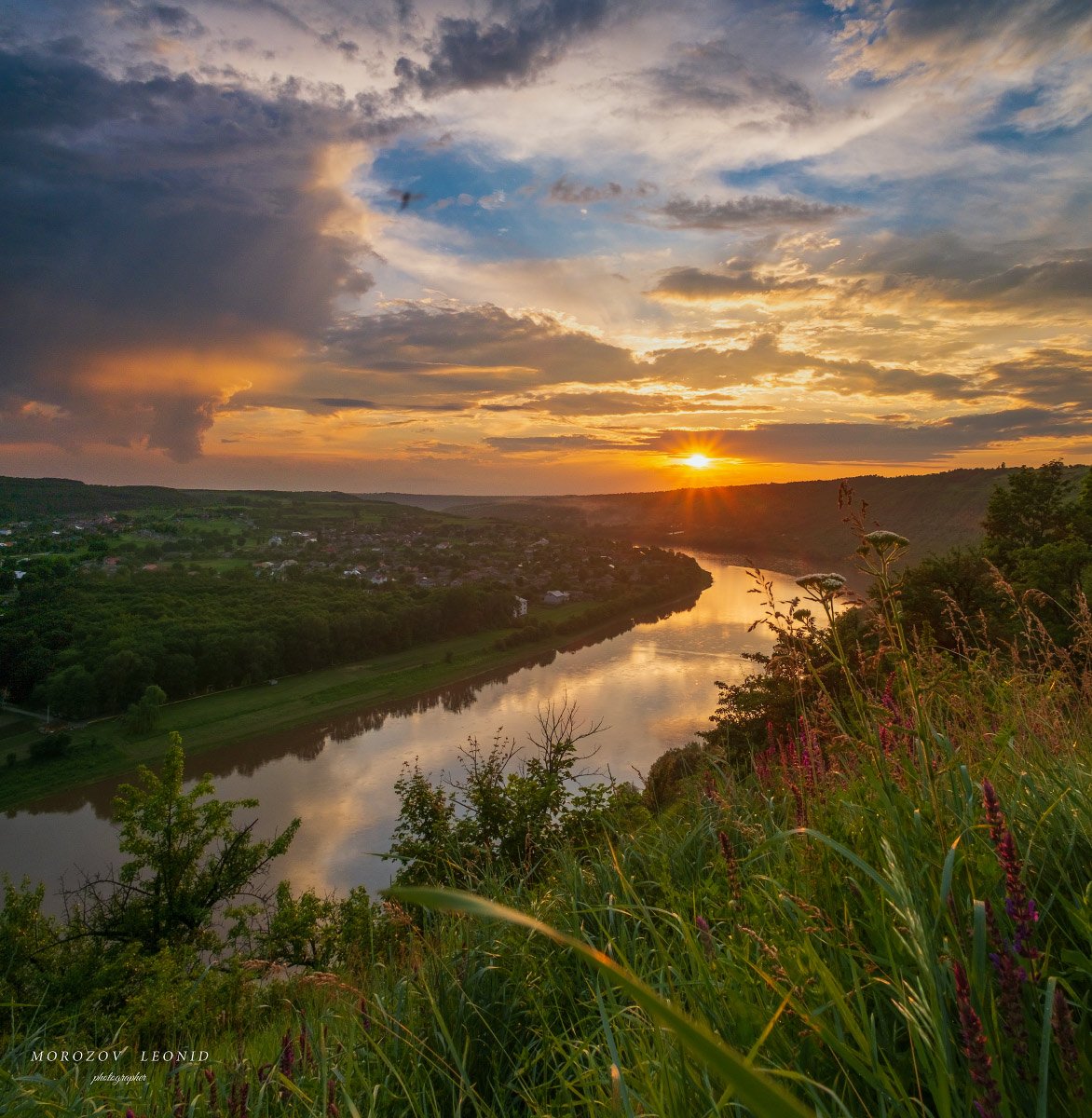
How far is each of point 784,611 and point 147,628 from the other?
51.7m

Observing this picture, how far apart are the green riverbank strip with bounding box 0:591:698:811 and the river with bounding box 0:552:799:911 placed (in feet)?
3.65

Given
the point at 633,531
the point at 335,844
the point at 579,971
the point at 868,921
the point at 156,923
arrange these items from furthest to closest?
the point at 633,531 → the point at 335,844 → the point at 156,923 → the point at 579,971 → the point at 868,921

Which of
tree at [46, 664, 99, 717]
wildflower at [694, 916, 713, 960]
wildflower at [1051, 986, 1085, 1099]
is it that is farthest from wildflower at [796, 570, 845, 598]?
tree at [46, 664, 99, 717]

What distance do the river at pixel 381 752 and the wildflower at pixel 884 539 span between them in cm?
1193

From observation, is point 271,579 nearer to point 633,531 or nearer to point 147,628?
point 147,628

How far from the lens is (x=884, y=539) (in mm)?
2053

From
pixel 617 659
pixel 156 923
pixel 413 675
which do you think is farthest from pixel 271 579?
pixel 156 923

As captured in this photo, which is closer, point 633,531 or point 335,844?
point 335,844

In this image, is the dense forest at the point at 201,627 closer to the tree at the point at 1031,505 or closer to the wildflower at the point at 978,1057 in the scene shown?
the tree at the point at 1031,505

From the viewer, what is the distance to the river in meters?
23.1

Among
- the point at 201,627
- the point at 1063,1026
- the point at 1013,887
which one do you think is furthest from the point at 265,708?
the point at 1063,1026

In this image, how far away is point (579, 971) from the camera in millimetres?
2471

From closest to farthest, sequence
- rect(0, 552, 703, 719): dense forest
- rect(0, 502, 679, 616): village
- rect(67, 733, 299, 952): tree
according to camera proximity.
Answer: rect(67, 733, 299, 952): tree
rect(0, 552, 703, 719): dense forest
rect(0, 502, 679, 616): village

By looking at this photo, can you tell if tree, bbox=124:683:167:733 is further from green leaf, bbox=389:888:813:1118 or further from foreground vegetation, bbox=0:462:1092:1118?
green leaf, bbox=389:888:813:1118
